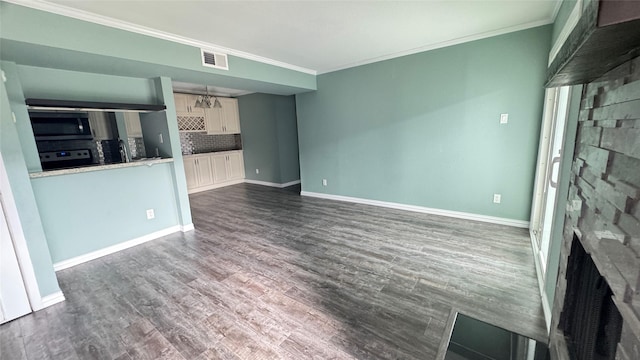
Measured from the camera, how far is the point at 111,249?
123 inches

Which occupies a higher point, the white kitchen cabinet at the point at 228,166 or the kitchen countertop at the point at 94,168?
the kitchen countertop at the point at 94,168

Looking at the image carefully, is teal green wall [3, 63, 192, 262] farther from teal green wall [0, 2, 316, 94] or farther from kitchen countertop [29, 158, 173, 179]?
teal green wall [0, 2, 316, 94]

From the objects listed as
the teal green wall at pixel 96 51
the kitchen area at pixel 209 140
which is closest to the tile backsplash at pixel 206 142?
the kitchen area at pixel 209 140

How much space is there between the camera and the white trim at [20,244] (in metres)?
1.95

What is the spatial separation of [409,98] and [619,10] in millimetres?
3467

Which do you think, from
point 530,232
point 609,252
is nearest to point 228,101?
point 530,232

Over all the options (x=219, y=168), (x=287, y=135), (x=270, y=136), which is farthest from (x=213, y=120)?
(x=287, y=135)

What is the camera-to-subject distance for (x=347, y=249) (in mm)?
2924

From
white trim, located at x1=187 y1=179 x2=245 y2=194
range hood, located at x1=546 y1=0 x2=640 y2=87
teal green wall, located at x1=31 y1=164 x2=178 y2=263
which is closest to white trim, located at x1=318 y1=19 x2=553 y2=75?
range hood, located at x1=546 y1=0 x2=640 y2=87

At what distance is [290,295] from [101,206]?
104 inches

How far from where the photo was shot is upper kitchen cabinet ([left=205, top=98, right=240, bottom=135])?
631 cm

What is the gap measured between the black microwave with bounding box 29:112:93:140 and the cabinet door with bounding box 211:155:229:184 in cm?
342

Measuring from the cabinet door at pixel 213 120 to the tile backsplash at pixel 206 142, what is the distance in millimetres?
462

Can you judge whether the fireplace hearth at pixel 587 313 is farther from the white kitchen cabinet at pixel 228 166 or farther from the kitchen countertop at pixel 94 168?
the white kitchen cabinet at pixel 228 166
